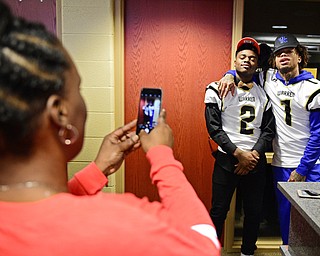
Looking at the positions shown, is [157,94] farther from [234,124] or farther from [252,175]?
[252,175]

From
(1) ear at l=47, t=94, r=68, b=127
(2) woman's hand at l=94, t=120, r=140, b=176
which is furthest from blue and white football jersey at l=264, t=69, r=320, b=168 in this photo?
(1) ear at l=47, t=94, r=68, b=127

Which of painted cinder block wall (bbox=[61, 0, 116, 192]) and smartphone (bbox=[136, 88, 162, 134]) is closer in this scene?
smartphone (bbox=[136, 88, 162, 134])

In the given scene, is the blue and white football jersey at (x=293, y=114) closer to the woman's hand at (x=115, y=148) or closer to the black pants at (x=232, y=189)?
the black pants at (x=232, y=189)

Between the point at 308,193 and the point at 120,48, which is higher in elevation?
the point at 120,48

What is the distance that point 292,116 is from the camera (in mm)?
2344

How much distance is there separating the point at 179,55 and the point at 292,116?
0.94 metres

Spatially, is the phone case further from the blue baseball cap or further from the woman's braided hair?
the woman's braided hair

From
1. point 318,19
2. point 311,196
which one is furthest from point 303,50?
point 311,196

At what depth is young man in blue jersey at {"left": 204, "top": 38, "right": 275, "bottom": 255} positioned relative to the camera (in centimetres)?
237

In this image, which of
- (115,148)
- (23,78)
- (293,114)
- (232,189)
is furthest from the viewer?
(232,189)

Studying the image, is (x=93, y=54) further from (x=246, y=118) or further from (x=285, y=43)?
(x=285, y=43)

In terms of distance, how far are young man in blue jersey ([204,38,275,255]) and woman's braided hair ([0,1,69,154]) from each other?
1.92m

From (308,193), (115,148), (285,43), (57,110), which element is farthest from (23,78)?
(285,43)

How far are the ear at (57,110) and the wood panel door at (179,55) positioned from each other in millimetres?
2113
